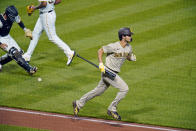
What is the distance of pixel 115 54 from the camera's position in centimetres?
877

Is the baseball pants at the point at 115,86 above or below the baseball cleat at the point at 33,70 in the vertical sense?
above

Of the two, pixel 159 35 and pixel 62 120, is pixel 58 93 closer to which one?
pixel 62 120

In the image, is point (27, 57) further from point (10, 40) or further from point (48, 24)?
point (48, 24)

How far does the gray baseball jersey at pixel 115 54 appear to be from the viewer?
8711mm

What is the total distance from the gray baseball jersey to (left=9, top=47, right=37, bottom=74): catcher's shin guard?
2917 millimetres

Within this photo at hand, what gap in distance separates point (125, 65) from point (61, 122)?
11.7 feet

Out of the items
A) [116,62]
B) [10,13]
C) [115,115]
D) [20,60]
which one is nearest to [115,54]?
[116,62]

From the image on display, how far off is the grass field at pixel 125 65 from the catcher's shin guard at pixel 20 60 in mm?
217

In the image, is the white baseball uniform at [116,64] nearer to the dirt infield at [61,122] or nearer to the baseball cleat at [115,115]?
the baseball cleat at [115,115]

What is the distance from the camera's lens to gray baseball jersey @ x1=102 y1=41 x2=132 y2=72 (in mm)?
8711

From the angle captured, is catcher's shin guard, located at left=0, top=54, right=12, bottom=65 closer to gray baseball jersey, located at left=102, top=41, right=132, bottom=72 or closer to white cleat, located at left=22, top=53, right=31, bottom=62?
white cleat, located at left=22, top=53, right=31, bottom=62

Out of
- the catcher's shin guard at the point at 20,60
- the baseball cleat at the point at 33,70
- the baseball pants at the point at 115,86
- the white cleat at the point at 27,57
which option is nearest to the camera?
the baseball pants at the point at 115,86

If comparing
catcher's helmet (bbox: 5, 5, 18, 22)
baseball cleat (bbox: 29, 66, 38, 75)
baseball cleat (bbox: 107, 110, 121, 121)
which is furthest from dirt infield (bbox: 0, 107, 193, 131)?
catcher's helmet (bbox: 5, 5, 18, 22)

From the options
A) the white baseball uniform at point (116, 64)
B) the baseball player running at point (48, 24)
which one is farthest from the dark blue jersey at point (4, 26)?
the white baseball uniform at point (116, 64)
